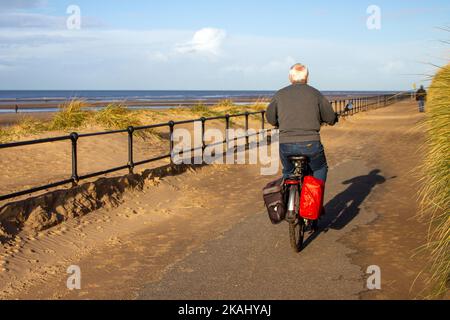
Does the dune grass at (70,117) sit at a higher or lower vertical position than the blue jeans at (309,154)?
higher

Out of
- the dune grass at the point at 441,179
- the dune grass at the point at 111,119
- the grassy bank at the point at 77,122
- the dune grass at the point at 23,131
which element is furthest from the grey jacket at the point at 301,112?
the dune grass at the point at 111,119

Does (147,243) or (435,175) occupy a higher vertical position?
(435,175)

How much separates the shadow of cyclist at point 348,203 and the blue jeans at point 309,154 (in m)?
0.91

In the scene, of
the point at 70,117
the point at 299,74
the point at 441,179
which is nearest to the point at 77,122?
the point at 70,117

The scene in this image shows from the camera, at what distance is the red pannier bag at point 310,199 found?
6.29 metres

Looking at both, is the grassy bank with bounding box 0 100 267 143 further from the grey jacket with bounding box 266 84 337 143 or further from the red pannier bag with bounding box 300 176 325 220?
the red pannier bag with bounding box 300 176 325 220

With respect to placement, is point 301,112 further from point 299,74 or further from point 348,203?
point 348,203

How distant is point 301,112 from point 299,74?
46cm

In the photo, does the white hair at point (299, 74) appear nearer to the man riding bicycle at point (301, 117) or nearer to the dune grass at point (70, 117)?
the man riding bicycle at point (301, 117)

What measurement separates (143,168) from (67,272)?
20.0 feet

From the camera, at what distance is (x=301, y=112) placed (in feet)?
21.5

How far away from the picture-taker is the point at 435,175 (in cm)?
659
